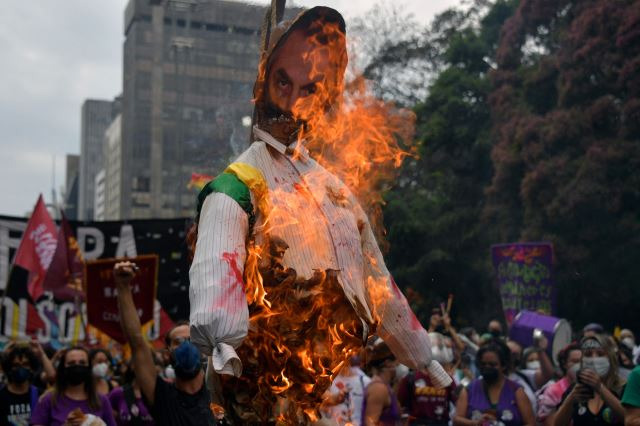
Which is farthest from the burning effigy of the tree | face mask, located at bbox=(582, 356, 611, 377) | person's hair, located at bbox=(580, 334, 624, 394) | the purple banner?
the tree

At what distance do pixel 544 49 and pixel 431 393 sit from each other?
22437mm

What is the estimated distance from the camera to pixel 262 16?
523 centimetres

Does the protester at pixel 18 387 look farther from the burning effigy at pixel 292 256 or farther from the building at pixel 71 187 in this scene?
the building at pixel 71 187

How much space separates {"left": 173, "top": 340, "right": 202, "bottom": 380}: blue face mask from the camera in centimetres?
678

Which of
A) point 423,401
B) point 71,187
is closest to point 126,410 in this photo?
point 423,401

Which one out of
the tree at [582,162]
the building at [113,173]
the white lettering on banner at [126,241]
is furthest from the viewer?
the building at [113,173]

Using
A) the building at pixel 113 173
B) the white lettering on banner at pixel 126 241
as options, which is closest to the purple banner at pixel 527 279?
the white lettering on banner at pixel 126 241

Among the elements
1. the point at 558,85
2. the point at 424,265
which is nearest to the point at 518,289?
the point at 558,85

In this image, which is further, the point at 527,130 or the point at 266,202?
the point at 527,130

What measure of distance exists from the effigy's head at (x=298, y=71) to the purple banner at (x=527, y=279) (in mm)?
12108

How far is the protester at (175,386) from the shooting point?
266 inches

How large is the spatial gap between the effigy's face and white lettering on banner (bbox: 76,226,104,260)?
12.1m

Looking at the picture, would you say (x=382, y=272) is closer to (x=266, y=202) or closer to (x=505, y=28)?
(x=266, y=202)

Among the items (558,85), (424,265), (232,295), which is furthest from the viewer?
(424,265)
